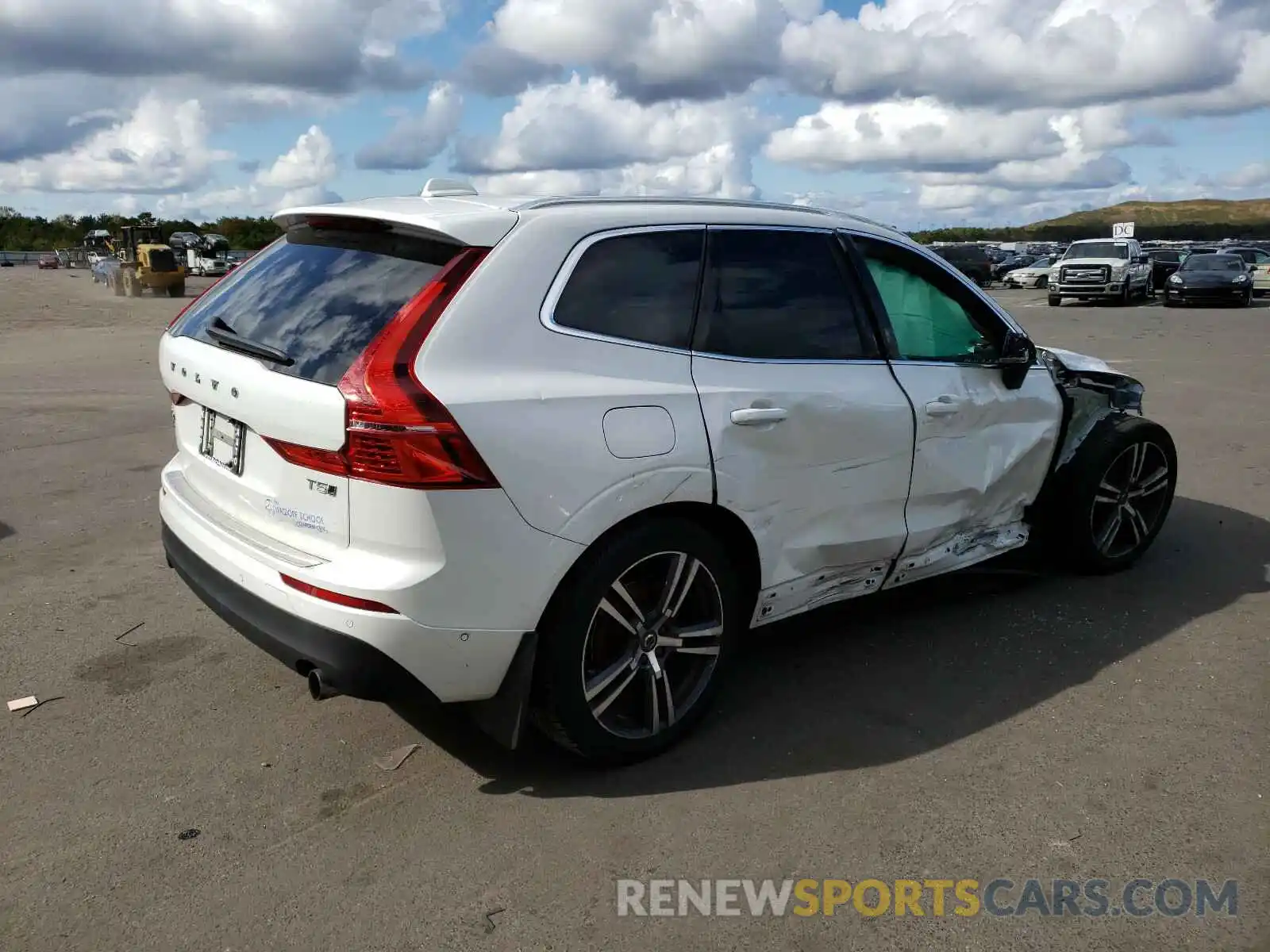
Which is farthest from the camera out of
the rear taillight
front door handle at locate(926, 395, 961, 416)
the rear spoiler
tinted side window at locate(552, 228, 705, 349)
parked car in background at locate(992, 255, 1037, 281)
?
parked car in background at locate(992, 255, 1037, 281)

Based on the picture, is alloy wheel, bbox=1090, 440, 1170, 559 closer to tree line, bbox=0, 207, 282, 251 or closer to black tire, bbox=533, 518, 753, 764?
black tire, bbox=533, 518, 753, 764

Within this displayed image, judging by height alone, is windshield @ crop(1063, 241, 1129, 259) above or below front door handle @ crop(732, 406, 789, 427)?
above

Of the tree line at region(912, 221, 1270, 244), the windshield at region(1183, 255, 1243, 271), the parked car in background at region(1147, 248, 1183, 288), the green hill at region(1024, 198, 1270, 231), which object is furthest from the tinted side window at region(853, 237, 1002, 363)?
the green hill at region(1024, 198, 1270, 231)

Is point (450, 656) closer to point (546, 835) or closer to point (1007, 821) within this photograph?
point (546, 835)

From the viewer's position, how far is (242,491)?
353 cm

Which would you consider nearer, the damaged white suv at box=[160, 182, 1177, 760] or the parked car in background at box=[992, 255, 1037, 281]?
the damaged white suv at box=[160, 182, 1177, 760]

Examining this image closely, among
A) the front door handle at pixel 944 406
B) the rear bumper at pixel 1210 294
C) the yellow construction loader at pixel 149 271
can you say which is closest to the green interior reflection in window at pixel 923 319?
the front door handle at pixel 944 406

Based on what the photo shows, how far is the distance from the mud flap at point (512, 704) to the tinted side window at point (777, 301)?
118 centimetres

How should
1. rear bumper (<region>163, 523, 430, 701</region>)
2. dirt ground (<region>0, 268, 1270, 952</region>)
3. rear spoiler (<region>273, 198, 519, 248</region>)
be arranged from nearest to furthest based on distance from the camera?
dirt ground (<region>0, 268, 1270, 952</region>), rear bumper (<region>163, 523, 430, 701</region>), rear spoiler (<region>273, 198, 519, 248</region>)

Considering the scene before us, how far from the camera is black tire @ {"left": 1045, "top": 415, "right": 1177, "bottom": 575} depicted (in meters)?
5.33

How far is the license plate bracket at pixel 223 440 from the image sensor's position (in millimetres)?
3523

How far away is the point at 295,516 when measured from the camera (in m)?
3.29

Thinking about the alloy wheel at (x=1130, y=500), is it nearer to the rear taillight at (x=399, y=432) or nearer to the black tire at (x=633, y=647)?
the black tire at (x=633, y=647)

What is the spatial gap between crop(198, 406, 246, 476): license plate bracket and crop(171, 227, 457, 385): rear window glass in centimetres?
27
